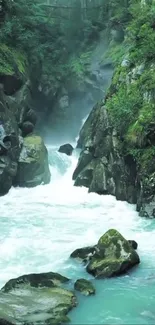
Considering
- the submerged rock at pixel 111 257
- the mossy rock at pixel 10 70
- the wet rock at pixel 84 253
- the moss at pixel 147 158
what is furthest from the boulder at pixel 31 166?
the submerged rock at pixel 111 257

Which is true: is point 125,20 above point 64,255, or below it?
above

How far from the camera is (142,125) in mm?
17875

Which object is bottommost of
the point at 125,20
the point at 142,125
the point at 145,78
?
the point at 142,125

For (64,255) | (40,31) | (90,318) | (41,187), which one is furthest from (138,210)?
(40,31)

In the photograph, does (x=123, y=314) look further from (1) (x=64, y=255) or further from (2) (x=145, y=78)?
(2) (x=145, y=78)

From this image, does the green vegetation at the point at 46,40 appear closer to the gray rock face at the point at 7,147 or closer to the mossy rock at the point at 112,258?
the gray rock face at the point at 7,147

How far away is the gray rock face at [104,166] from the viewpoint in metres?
19.5

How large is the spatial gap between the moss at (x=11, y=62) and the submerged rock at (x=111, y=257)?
14.6 metres

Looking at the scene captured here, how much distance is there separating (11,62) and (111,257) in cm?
1658

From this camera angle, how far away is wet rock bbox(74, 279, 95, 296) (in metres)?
10.8

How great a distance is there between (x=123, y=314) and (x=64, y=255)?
3.82 metres

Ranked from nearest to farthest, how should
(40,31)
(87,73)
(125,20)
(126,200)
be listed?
(126,200), (40,31), (87,73), (125,20)

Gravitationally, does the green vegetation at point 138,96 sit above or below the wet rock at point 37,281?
above

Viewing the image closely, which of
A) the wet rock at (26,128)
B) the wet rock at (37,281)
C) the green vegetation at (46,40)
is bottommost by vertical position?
the wet rock at (37,281)
